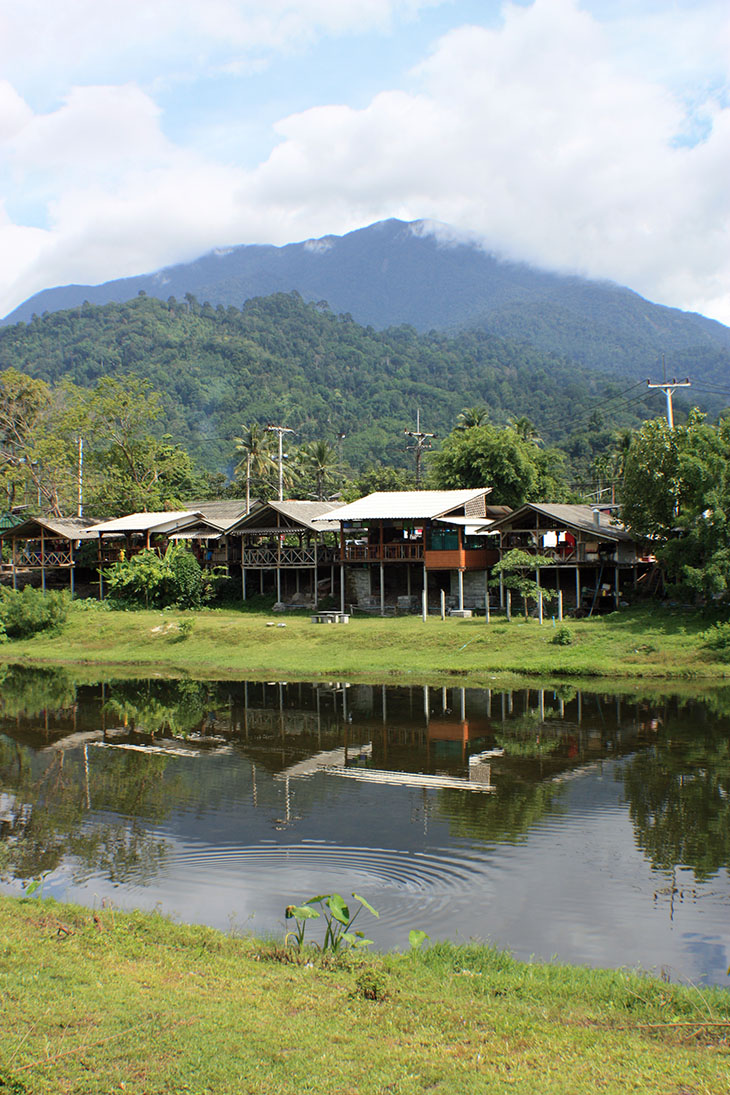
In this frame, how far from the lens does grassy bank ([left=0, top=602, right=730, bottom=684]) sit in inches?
1120

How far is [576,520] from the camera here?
38.5 meters

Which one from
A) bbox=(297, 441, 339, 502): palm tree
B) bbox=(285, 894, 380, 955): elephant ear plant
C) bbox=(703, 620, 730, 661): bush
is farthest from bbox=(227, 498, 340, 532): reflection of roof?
bbox=(285, 894, 380, 955): elephant ear plant

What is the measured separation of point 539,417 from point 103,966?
137 m

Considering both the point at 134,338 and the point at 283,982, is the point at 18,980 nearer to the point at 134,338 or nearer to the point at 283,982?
the point at 283,982

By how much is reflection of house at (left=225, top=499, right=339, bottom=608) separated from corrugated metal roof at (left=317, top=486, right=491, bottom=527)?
1.12 meters

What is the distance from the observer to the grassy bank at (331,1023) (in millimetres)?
6219

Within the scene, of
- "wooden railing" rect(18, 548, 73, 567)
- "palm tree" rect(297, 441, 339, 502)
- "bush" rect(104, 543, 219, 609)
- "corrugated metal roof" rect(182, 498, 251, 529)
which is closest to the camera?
"bush" rect(104, 543, 219, 609)

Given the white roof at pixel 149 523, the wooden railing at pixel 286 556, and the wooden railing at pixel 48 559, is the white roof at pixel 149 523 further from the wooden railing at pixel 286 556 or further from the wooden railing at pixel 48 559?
the wooden railing at pixel 286 556

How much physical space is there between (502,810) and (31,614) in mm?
30349

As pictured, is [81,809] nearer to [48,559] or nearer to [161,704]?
[161,704]

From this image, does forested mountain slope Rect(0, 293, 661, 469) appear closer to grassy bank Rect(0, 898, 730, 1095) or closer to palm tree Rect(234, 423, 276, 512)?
palm tree Rect(234, 423, 276, 512)

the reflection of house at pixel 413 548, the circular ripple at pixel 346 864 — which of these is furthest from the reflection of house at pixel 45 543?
the circular ripple at pixel 346 864

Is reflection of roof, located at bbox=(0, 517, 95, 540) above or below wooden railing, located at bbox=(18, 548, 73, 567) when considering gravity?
above

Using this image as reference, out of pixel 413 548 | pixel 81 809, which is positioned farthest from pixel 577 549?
pixel 81 809
